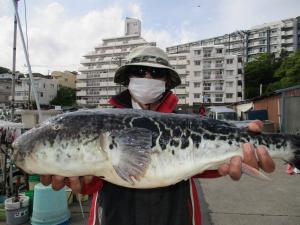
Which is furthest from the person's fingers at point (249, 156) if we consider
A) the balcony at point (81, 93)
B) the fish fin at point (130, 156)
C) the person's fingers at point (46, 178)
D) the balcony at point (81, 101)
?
the balcony at point (81, 93)

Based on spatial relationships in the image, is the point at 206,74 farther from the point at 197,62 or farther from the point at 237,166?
the point at 237,166

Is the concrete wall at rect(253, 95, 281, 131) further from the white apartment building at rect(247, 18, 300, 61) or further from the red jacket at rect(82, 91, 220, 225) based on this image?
the white apartment building at rect(247, 18, 300, 61)

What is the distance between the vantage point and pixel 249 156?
2.34 meters

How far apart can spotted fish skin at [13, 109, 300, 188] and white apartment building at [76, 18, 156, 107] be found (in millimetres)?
83231

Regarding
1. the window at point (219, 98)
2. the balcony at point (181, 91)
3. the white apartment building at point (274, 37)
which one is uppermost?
the white apartment building at point (274, 37)

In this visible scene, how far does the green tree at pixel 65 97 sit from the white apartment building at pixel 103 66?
1768mm

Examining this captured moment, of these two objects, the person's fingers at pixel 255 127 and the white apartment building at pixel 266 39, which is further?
the white apartment building at pixel 266 39

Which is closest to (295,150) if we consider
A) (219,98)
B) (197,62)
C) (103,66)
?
(219,98)

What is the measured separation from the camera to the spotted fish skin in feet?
7.02

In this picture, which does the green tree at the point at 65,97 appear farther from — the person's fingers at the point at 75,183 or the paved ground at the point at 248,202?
the person's fingers at the point at 75,183

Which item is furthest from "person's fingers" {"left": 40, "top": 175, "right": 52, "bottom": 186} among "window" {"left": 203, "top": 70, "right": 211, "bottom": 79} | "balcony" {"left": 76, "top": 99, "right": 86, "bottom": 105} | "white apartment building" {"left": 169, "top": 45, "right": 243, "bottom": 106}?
"balcony" {"left": 76, "top": 99, "right": 86, "bottom": 105}

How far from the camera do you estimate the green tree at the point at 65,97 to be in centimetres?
8694

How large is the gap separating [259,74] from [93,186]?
71069 millimetres

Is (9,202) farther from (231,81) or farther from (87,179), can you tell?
(231,81)
